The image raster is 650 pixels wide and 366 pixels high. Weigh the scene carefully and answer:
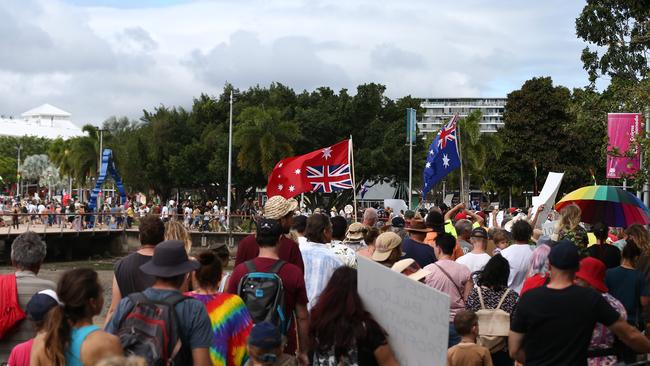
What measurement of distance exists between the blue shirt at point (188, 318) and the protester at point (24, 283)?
4.45 feet

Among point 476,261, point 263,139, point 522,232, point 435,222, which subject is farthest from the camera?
point 263,139

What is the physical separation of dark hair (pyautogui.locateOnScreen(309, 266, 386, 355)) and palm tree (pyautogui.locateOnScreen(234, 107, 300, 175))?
52.1 meters

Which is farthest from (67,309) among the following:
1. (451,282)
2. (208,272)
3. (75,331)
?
(451,282)

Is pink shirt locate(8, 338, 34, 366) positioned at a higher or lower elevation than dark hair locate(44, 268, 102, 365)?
lower

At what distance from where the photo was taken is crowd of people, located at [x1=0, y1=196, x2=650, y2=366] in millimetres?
4852

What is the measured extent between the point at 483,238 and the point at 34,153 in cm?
13502

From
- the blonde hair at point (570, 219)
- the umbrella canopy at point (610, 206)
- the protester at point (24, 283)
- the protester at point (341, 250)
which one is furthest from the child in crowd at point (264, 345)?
the umbrella canopy at point (610, 206)

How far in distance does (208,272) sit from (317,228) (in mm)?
2043

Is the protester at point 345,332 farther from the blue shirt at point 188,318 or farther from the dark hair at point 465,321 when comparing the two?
the dark hair at point 465,321

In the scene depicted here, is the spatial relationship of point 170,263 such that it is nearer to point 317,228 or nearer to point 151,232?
point 151,232

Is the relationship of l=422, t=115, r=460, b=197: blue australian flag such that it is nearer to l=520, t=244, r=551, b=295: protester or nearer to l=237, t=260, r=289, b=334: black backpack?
l=520, t=244, r=551, b=295: protester

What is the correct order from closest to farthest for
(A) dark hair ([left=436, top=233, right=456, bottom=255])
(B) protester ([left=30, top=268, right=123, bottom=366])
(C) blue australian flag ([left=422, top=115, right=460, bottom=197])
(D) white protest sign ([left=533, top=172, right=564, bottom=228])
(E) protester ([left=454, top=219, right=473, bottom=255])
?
(B) protester ([left=30, top=268, right=123, bottom=366]) → (A) dark hair ([left=436, top=233, right=456, bottom=255]) → (E) protester ([left=454, top=219, right=473, bottom=255]) → (D) white protest sign ([left=533, top=172, right=564, bottom=228]) → (C) blue australian flag ([left=422, top=115, right=460, bottom=197])

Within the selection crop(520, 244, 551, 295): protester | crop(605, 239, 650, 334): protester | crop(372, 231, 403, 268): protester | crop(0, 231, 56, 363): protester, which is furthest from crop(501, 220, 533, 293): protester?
crop(0, 231, 56, 363): protester

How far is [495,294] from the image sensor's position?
7488mm
